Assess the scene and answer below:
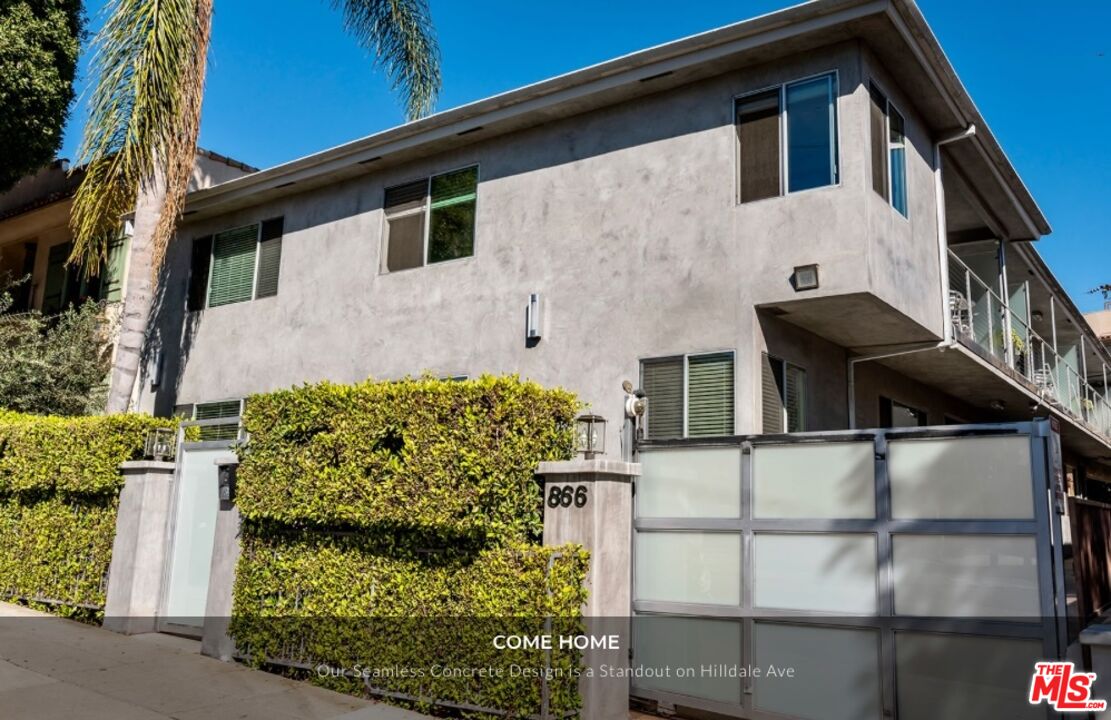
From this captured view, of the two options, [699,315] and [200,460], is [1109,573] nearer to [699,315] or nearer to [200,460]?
[699,315]

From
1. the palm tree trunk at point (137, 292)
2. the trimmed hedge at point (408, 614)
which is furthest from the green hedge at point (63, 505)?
the trimmed hedge at point (408, 614)

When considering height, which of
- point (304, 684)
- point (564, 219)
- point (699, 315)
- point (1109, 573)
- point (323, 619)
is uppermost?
point (564, 219)

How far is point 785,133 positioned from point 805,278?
1672 mm

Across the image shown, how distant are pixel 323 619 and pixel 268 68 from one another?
11753 millimetres

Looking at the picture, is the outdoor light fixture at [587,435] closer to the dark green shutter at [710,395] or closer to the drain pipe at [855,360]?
the dark green shutter at [710,395]

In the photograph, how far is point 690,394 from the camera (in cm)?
891

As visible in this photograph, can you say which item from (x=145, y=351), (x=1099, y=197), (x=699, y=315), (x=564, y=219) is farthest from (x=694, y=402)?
(x=1099, y=197)

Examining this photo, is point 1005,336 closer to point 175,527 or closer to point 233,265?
point 175,527

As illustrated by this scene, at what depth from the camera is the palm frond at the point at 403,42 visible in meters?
14.6

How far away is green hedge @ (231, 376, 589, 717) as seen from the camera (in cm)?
653

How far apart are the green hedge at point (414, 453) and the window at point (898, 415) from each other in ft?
21.7

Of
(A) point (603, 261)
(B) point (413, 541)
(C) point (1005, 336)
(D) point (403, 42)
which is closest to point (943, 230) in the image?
(C) point (1005, 336)

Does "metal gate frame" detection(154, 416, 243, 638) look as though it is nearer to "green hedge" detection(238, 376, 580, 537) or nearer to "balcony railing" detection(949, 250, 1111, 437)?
"green hedge" detection(238, 376, 580, 537)

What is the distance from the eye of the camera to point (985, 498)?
5961 mm
